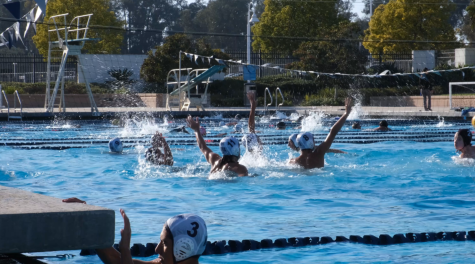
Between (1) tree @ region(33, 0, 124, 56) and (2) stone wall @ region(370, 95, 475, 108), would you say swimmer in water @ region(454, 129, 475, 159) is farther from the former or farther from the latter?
(1) tree @ region(33, 0, 124, 56)

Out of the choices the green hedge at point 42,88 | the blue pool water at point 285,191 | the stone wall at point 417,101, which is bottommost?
the blue pool water at point 285,191

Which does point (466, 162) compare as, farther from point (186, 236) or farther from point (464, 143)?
point (186, 236)

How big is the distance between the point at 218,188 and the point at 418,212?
2.45 m

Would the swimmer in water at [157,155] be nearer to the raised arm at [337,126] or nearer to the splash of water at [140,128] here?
the raised arm at [337,126]

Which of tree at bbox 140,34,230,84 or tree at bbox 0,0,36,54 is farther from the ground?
tree at bbox 0,0,36,54

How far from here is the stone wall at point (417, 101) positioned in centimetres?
2350

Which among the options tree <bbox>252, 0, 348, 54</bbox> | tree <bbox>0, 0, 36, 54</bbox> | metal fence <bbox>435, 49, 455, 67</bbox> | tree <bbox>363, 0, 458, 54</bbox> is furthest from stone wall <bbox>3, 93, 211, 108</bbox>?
tree <bbox>0, 0, 36, 54</bbox>

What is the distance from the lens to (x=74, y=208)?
2.97 metres

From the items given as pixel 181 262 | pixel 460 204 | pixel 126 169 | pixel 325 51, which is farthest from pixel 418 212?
pixel 325 51

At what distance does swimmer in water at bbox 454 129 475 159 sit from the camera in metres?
8.93

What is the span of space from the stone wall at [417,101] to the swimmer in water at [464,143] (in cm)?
1484

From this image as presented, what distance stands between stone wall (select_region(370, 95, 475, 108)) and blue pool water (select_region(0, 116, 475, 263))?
10953 mm

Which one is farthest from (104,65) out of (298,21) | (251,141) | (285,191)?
(285,191)

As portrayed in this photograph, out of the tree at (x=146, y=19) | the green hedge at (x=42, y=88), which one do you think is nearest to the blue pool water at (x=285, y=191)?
the green hedge at (x=42, y=88)
